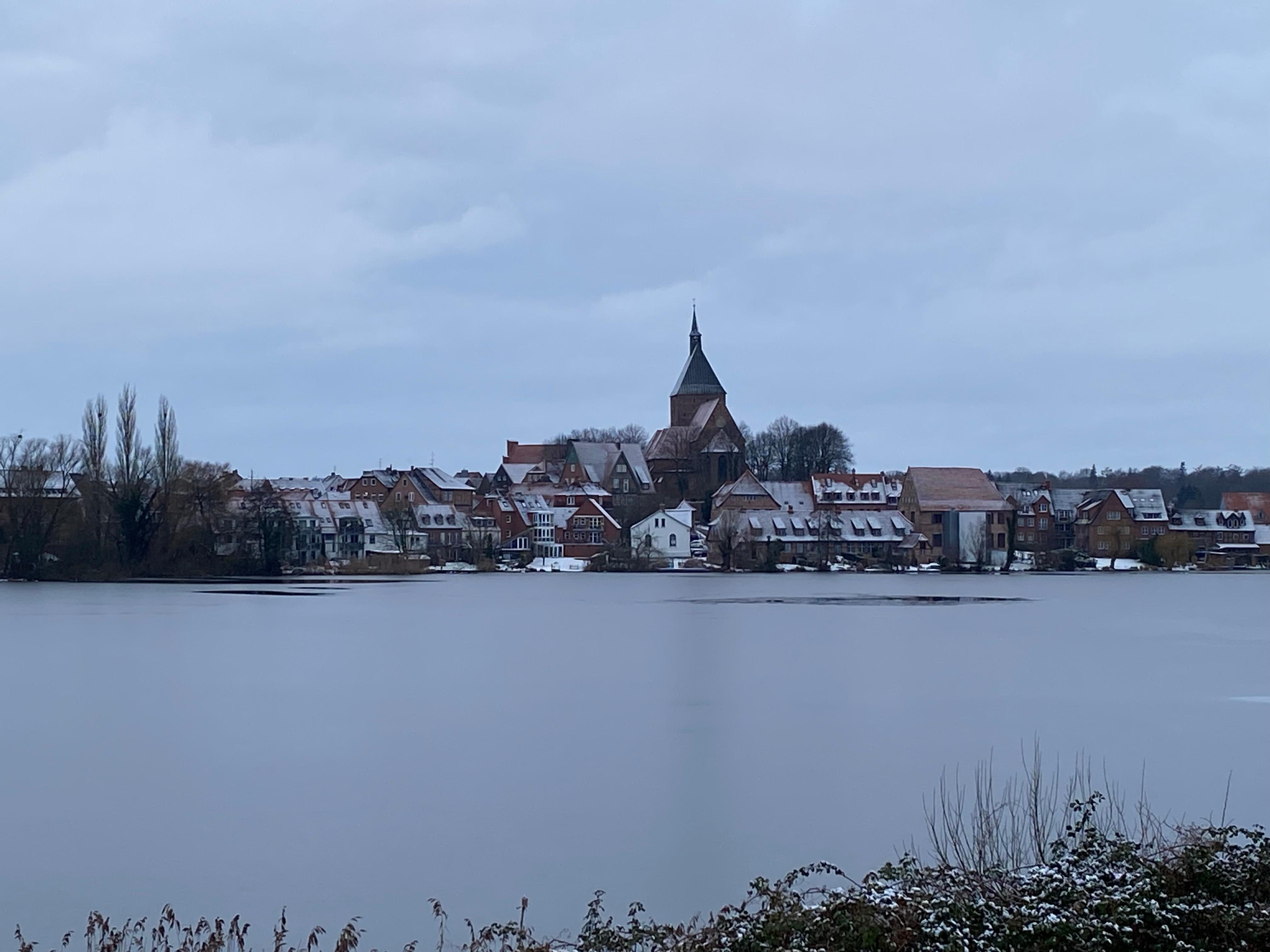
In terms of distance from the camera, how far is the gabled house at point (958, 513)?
79.6 meters

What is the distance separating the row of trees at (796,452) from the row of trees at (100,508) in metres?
48.7

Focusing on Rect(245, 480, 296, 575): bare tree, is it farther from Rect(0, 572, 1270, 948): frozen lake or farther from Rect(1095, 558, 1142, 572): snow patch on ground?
Rect(1095, 558, 1142, 572): snow patch on ground

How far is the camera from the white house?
8106 centimetres

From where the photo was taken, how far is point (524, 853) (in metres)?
9.45

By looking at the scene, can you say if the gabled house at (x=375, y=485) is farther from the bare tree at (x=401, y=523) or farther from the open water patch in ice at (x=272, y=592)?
the open water patch in ice at (x=272, y=592)

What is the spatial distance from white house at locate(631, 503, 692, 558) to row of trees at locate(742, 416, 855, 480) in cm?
1646

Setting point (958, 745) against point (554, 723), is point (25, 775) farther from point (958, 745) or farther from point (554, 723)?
point (958, 745)

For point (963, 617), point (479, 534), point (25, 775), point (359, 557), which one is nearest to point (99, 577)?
point (359, 557)

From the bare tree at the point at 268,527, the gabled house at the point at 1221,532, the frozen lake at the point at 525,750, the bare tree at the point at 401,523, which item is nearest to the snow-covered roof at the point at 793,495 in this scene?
the bare tree at the point at 401,523

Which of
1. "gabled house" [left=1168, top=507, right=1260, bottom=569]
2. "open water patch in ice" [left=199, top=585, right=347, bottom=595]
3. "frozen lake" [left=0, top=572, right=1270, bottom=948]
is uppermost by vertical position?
"gabled house" [left=1168, top=507, right=1260, bottom=569]

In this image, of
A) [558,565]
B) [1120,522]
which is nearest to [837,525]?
[558,565]

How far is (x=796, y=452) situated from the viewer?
329 feet

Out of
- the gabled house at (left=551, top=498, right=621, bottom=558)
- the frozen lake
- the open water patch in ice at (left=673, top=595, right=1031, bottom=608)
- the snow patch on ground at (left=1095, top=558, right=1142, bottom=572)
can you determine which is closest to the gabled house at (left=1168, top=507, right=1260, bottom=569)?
the snow patch on ground at (left=1095, top=558, right=1142, bottom=572)

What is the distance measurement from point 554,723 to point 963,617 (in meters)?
20.8
